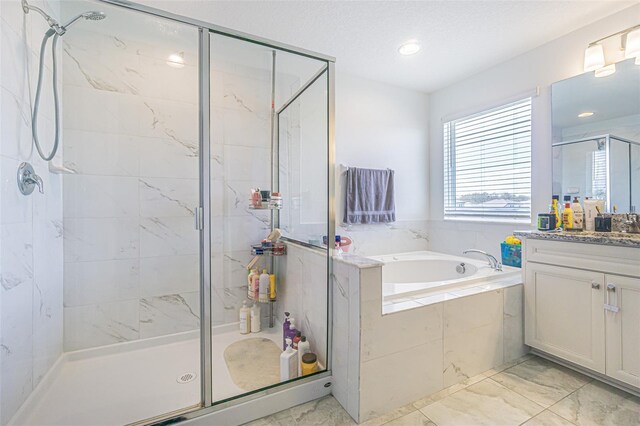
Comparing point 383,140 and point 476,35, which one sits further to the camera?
point 383,140

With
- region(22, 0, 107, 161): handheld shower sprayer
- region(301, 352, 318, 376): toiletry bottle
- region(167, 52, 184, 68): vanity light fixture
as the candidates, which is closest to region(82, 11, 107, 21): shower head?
region(22, 0, 107, 161): handheld shower sprayer

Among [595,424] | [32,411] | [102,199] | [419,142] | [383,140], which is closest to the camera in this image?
[595,424]

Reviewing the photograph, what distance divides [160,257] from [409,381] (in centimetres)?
185

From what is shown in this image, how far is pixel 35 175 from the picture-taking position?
1.50 meters

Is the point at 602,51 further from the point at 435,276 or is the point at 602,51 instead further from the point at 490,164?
the point at 435,276

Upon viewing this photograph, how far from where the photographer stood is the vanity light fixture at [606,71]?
1925 mm

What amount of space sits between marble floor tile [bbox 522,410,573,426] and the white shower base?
4.64 ft

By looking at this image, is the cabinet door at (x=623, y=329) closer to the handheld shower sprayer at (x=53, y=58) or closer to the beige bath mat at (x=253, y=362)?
the beige bath mat at (x=253, y=362)

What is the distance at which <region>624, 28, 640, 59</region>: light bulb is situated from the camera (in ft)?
5.86

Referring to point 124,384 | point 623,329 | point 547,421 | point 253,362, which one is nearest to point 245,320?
point 253,362

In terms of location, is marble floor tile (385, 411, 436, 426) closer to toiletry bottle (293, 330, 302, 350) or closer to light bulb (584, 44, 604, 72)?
toiletry bottle (293, 330, 302, 350)

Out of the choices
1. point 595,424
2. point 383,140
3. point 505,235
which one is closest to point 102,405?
point 595,424

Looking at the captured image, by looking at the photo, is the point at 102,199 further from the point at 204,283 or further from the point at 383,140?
the point at 383,140

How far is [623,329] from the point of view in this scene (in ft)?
4.91
